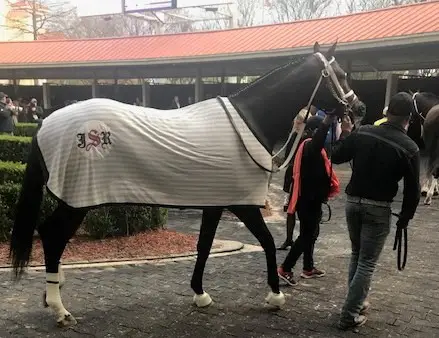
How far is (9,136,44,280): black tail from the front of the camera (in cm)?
362

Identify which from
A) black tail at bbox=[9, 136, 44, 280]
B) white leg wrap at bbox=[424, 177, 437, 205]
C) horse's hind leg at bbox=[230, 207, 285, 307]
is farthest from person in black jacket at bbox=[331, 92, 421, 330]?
A: white leg wrap at bbox=[424, 177, 437, 205]

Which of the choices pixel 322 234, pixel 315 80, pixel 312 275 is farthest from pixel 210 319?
pixel 322 234

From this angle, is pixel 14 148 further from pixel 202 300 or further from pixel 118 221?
pixel 202 300

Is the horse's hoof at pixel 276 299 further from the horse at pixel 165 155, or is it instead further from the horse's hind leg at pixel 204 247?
the horse's hind leg at pixel 204 247

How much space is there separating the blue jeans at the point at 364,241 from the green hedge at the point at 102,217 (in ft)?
10.3

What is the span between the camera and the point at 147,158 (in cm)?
343

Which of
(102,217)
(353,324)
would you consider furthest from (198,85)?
(353,324)

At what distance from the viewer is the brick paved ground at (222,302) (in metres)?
3.54

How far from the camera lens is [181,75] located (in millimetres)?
18359

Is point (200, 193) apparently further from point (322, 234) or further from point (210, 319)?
point (322, 234)

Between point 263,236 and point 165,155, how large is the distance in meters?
1.04

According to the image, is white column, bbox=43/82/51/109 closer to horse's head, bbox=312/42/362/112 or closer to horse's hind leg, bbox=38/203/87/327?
horse's hind leg, bbox=38/203/87/327

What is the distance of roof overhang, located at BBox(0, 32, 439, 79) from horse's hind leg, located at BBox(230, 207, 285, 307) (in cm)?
780

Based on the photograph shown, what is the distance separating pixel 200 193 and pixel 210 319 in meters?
1.04
